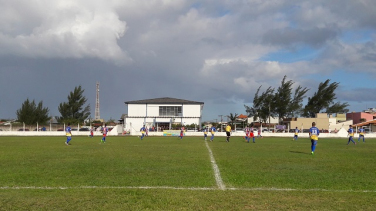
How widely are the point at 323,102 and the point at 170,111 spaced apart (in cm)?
3713

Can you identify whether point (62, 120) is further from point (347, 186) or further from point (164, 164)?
point (347, 186)

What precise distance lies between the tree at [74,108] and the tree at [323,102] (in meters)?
54.2

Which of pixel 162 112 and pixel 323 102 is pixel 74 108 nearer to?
pixel 162 112

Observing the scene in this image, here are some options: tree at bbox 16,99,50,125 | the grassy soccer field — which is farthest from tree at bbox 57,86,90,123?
the grassy soccer field

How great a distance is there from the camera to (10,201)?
786 centimetres

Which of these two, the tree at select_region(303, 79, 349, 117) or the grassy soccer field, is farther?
the tree at select_region(303, 79, 349, 117)

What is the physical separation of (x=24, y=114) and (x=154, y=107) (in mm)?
Result: 28437

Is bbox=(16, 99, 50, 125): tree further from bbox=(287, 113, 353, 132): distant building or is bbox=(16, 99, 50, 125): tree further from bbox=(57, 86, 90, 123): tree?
bbox=(287, 113, 353, 132): distant building

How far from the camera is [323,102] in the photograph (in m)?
90.5

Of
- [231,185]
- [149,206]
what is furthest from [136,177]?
[149,206]

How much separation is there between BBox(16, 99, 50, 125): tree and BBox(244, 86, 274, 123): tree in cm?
4819

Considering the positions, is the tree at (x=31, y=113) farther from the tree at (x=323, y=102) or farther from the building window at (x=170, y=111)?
the tree at (x=323, y=102)

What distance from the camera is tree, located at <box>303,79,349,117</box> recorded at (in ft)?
296

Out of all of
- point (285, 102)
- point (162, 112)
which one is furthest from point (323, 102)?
point (162, 112)
